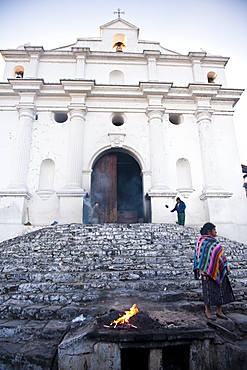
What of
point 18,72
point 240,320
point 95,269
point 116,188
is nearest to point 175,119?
point 116,188

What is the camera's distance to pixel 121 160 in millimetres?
14320

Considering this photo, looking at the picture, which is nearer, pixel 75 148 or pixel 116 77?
pixel 75 148

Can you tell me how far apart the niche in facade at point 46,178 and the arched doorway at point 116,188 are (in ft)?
6.26

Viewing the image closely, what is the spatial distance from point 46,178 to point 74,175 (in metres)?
1.63

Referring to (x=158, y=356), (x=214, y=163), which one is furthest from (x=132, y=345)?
(x=214, y=163)

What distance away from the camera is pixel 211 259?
3.34 metres

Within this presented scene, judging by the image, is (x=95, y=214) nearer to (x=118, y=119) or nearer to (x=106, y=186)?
(x=106, y=186)

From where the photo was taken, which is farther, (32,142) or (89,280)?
(32,142)

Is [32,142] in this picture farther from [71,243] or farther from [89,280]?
[89,280]

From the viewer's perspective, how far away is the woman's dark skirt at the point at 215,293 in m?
3.22

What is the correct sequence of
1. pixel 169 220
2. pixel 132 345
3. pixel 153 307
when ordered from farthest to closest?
1. pixel 169 220
2. pixel 153 307
3. pixel 132 345

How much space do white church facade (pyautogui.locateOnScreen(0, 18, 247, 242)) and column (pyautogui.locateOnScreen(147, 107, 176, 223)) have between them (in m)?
0.05

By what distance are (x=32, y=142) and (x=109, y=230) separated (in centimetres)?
659

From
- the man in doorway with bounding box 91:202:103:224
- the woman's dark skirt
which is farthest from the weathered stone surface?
the man in doorway with bounding box 91:202:103:224
